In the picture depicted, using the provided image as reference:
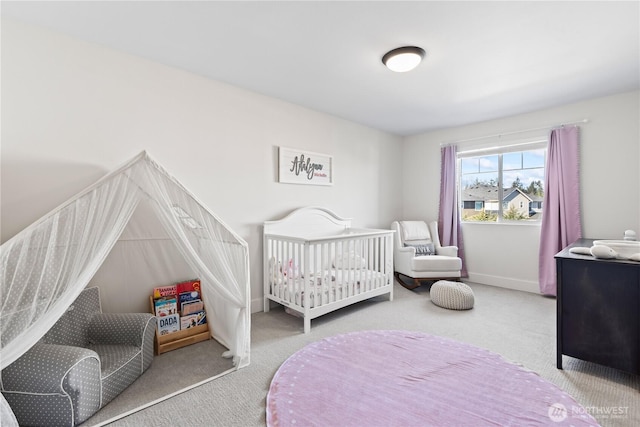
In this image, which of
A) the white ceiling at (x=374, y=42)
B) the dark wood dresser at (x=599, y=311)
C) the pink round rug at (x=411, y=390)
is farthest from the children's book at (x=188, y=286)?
the dark wood dresser at (x=599, y=311)

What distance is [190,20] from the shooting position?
1970mm

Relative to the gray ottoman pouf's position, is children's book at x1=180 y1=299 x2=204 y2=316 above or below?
above

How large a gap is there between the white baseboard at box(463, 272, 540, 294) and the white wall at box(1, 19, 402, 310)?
253 centimetres

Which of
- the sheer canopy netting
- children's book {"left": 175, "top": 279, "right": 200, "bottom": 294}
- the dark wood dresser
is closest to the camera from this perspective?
the sheer canopy netting

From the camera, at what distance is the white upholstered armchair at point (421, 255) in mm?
3906

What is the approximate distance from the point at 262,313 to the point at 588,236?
4026 millimetres

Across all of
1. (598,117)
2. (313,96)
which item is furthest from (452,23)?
(598,117)

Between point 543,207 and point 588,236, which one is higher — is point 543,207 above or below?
above

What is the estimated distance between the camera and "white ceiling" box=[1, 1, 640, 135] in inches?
72.8

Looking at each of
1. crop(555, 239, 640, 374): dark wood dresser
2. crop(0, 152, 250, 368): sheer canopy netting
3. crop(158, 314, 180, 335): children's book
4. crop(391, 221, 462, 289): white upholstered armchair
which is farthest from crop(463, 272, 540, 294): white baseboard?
crop(158, 314, 180, 335): children's book

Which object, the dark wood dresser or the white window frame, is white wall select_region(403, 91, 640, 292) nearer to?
the white window frame

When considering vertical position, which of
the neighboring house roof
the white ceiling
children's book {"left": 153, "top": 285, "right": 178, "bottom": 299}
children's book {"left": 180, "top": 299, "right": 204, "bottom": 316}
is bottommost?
children's book {"left": 180, "top": 299, "right": 204, "bottom": 316}

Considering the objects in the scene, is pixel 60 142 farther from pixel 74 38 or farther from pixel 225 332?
pixel 225 332

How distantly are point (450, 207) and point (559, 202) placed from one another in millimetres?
1339
